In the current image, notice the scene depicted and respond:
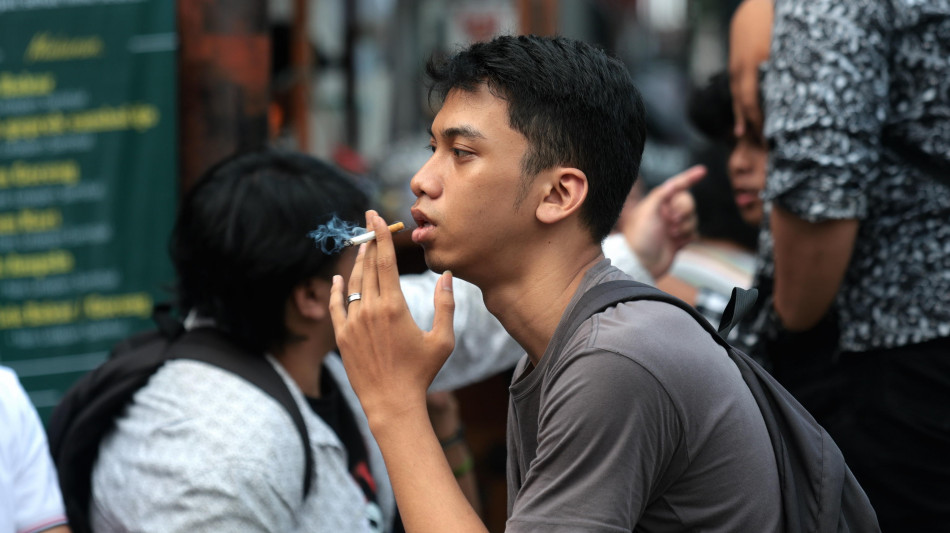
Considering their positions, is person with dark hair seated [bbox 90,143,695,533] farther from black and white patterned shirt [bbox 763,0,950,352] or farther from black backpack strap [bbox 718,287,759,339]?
black backpack strap [bbox 718,287,759,339]

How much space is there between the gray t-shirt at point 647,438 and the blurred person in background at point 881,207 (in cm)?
85

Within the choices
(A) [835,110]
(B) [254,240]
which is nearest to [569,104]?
(A) [835,110]

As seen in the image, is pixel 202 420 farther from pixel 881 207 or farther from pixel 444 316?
pixel 881 207

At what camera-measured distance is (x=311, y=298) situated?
260cm

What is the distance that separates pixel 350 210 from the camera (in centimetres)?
260

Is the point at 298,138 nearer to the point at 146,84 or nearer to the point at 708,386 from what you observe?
the point at 146,84

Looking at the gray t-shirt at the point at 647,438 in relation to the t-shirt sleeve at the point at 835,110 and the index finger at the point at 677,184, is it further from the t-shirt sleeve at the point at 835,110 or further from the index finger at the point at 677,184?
the index finger at the point at 677,184

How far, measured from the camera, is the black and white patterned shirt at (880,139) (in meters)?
2.18

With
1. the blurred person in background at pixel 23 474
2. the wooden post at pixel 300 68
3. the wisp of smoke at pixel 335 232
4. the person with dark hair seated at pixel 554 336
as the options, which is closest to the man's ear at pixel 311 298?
the wisp of smoke at pixel 335 232

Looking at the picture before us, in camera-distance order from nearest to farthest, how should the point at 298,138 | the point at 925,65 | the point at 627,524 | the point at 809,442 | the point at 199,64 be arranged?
the point at 627,524 → the point at 809,442 → the point at 925,65 → the point at 199,64 → the point at 298,138

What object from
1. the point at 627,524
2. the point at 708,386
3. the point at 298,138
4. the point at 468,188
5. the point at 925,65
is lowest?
the point at 298,138

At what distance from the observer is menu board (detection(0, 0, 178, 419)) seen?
3.65m

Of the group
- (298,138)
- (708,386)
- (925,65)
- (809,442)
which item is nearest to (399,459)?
(708,386)

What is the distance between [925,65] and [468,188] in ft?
3.86
